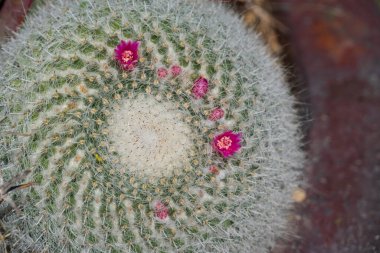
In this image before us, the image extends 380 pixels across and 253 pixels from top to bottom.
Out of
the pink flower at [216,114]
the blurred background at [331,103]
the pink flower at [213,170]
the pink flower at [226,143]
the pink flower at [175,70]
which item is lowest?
the blurred background at [331,103]

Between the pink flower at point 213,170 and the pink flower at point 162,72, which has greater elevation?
the pink flower at point 162,72

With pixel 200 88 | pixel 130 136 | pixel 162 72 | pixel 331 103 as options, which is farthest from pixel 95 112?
pixel 331 103

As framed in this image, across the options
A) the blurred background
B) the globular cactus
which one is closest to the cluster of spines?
the globular cactus

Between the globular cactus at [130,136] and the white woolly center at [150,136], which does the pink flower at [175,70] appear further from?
the white woolly center at [150,136]

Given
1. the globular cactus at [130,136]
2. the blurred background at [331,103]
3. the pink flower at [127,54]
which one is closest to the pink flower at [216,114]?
the globular cactus at [130,136]

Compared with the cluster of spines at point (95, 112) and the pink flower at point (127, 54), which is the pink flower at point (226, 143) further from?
the pink flower at point (127, 54)

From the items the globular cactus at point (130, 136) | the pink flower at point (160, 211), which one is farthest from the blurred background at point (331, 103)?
the pink flower at point (160, 211)

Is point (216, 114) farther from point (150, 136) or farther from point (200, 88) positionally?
point (150, 136)

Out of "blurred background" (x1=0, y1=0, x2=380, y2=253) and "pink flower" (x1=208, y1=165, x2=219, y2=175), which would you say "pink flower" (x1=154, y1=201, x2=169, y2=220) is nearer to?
"pink flower" (x1=208, y1=165, x2=219, y2=175)

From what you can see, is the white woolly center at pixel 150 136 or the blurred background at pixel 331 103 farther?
the blurred background at pixel 331 103
